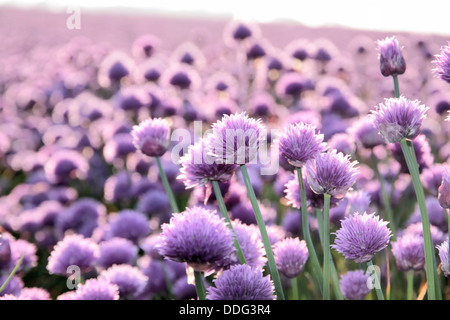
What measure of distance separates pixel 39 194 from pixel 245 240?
64.1 inches

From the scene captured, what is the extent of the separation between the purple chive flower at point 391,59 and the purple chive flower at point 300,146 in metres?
0.24

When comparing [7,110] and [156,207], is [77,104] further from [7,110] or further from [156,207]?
[156,207]

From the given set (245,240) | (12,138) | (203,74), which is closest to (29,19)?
(203,74)

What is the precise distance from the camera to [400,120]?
0.69 meters

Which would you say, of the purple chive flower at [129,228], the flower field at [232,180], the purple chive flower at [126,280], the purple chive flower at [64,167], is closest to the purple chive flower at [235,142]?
the flower field at [232,180]

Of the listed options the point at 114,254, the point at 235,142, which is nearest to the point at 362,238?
the point at 235,142

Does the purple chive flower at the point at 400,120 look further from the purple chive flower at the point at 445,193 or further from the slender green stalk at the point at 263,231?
the slender green stalk at the point at 263,231

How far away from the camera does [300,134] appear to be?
722 millimetres

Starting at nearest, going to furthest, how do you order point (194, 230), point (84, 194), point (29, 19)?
point (194, 230), point (84, 194), point (29, 19)

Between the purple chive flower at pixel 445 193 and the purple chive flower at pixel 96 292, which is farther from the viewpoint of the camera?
the purple chive flower at pixel 96 292

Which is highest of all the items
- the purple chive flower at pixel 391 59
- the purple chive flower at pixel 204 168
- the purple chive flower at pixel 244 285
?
the purple chive flower at pixel 391 59

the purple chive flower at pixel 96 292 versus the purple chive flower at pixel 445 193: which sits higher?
the purple chive flower at pixel 445 193

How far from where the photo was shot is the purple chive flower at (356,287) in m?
0.89

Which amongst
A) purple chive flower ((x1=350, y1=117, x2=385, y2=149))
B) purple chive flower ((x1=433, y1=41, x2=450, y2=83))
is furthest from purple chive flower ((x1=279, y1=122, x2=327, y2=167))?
purple chive flower ((x1=350, y1=117, x2=385, y2=149))
